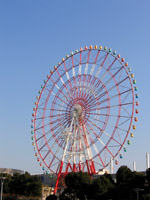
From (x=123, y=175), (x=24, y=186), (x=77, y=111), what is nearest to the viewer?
(x=123, y=175)

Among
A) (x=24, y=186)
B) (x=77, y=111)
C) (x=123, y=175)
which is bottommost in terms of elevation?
(x=24, y=186)

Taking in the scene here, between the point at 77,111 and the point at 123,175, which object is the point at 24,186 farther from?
the point at 123,175

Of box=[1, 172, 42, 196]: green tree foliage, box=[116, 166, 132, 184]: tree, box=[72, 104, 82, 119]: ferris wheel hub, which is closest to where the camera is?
box=[116, 166, 132, 184]: tree

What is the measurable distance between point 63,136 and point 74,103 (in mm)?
5514

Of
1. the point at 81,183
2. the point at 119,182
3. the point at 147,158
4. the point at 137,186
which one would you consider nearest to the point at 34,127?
the point at 81,183

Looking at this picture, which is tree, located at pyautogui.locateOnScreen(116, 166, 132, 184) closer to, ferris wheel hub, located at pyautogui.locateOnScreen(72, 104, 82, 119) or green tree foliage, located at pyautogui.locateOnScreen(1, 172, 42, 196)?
ferris wheel hub, located at pyautogui.locateOnScreen(72, 104, 82, 119)

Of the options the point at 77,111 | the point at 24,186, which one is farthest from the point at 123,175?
the point at 24,186

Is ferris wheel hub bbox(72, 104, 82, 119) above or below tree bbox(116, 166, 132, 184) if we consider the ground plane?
above

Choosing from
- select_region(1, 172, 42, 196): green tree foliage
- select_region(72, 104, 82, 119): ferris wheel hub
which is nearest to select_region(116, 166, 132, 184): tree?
select_region(72, 104, 82, 119): ferris wheel hub

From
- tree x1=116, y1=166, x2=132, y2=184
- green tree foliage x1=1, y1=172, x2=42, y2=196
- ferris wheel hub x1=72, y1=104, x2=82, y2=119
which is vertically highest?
ferris wheel hub x1=72, y1=104, x2=82, y2=119

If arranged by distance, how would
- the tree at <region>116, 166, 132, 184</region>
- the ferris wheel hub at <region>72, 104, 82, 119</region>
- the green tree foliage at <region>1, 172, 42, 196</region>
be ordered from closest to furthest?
the tree at <region>116, 166, 132, 184</region> → the ferris wheel hub at <region>72, 104, 82, 119</region> → the green tree foliage at <region>1, 172, 42, 196</region>

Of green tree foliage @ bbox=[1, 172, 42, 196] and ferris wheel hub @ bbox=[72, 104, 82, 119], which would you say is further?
green tree foliage @ bbox=[1, 172, 42, 196]

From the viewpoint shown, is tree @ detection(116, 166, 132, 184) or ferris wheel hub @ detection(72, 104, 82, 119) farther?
ferris wheel hub @ detection(72, 104, 82, 119)

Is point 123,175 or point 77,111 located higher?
point 77,111
